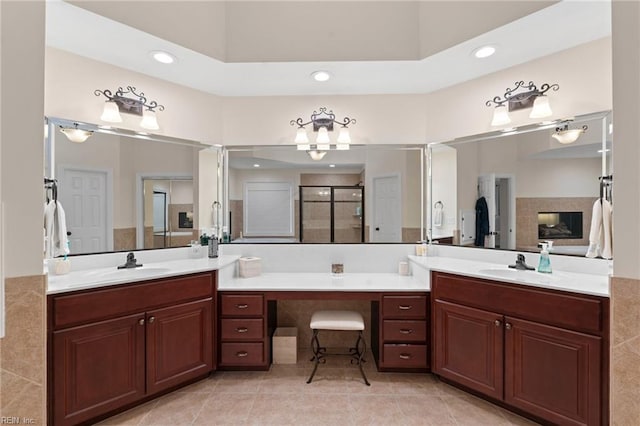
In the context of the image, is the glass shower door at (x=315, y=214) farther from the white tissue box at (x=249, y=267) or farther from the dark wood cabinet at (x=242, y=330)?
the dark wood cabinet at (x=242, y=330)

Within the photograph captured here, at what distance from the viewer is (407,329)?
236 cm

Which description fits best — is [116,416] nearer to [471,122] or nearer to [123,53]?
[123,53]

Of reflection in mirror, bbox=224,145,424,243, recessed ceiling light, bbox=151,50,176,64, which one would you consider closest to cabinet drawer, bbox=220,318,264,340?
reflection in mirror, bbox=224,145,424,243

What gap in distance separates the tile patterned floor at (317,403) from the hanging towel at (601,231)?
3.83ft

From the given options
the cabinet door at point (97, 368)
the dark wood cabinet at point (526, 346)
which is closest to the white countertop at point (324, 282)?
the dark wood cabinet at point (526, 346)

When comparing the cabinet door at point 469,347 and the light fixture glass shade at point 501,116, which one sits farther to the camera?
the light fixture glass shade at point 501,116

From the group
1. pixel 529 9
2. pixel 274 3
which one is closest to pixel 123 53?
pixel 274 3

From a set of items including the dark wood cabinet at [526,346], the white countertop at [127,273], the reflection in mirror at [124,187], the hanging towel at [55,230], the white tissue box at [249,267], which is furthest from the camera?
the white tissue box at [249,267]

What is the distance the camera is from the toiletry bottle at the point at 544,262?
2129 mm

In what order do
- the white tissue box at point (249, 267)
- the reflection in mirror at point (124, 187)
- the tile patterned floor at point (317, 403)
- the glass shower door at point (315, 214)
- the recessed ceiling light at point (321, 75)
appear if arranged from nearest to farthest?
the tile patterned floor at point (317, 403), the reflection in mirror at point (124, 187), the recessed ceiling light at point (321, 75), the white tissue box at point (249, 267), the glass shower door at point (315, 214)

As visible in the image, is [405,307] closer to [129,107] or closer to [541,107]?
[541,107]

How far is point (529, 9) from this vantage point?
184 centimetres

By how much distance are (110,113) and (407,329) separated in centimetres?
290

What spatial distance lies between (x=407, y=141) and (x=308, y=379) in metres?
2.29
